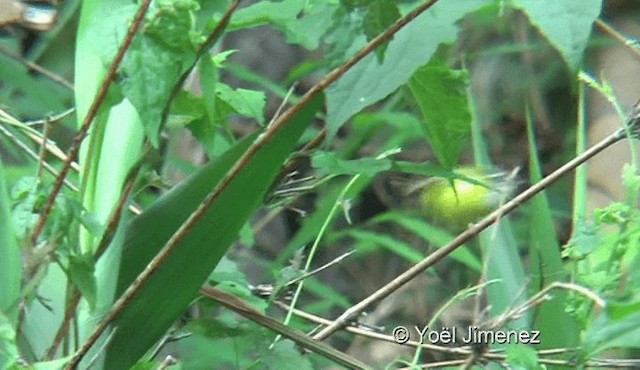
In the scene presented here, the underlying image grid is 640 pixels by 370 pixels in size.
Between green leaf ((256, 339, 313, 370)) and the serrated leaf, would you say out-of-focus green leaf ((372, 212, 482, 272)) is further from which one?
the serrated leaf

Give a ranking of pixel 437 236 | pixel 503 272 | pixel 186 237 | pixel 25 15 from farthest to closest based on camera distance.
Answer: pixel 437 236 < pixel 503 272 < pixel 25 15 < pixel 186 237

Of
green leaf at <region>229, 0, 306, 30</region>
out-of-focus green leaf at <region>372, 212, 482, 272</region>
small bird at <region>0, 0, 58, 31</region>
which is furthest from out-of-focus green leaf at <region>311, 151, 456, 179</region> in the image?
out-of-focus green leaf at <region>372, 212, 482, 272</region>

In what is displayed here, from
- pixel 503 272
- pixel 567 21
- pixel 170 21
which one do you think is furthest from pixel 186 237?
pixel 503 272

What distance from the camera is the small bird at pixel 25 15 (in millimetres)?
759

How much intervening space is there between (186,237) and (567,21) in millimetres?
242

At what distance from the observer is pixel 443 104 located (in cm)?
63

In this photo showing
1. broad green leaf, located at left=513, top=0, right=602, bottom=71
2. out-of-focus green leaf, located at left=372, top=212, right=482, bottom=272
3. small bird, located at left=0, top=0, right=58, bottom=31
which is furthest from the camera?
out-of-focus green leaf, located at left=372, top=212, right=482, bottom=272

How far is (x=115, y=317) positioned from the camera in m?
0.60

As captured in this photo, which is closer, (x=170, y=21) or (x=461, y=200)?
(x=170, y=21)

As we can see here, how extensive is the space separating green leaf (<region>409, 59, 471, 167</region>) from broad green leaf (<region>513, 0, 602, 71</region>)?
0.11m

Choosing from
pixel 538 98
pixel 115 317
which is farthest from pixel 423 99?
pixel 538 98

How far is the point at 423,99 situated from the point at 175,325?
9.1 inches

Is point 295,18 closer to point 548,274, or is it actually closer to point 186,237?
point 186,237

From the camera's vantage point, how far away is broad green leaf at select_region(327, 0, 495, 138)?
1.82ft
